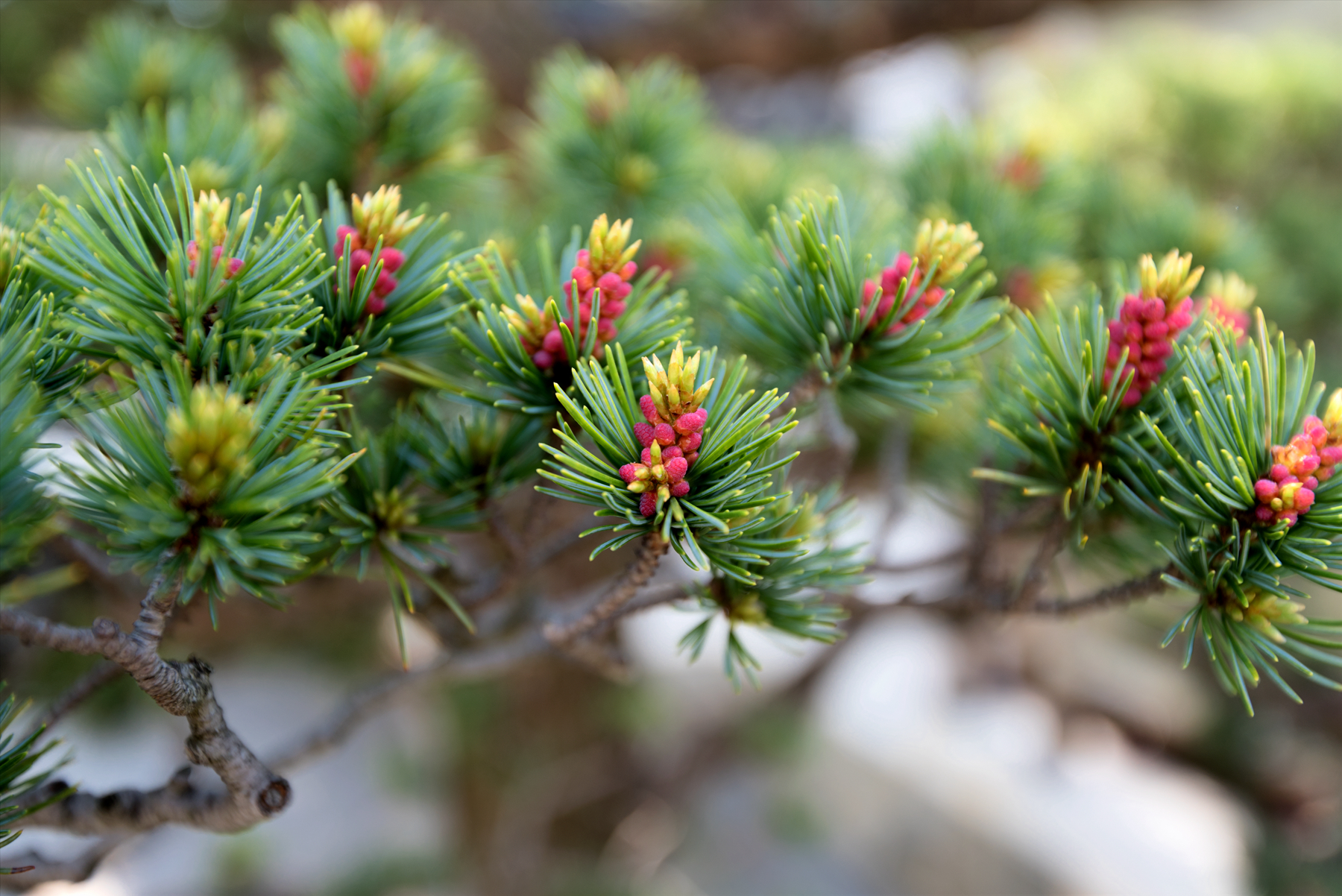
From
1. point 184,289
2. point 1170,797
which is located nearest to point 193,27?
point 184,289

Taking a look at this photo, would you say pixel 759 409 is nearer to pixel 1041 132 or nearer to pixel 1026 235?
pixel 1026 235

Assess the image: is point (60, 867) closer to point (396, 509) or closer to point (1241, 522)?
point (396, 509)

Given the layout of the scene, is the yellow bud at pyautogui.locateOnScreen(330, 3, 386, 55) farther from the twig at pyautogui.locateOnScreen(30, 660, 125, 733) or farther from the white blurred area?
the white blurred area

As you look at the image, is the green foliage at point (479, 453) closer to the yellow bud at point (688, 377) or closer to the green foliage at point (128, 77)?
the yellow bud at point (688, 377)

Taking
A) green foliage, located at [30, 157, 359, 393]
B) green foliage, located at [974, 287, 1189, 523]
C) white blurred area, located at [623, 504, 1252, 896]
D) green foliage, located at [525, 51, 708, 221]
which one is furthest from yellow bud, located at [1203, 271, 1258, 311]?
white blurred area, located at [623, 504, 1252, 896]

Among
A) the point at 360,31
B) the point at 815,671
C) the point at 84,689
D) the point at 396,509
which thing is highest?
the point at 360,31

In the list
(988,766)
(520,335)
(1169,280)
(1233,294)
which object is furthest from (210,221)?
(988,766)
